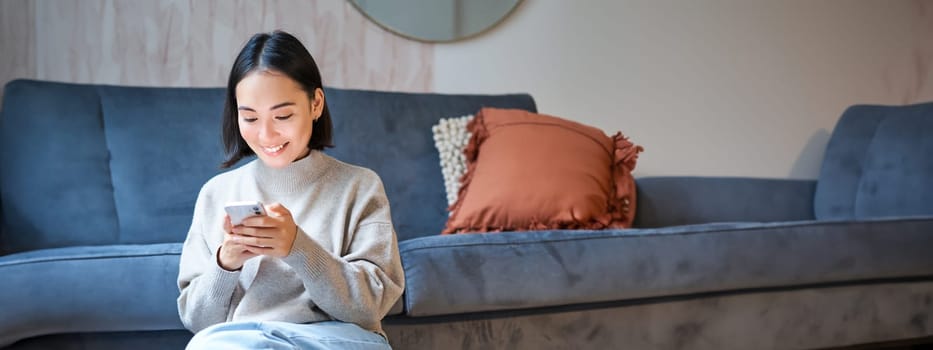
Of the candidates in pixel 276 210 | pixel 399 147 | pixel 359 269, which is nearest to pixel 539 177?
pixel 399 147

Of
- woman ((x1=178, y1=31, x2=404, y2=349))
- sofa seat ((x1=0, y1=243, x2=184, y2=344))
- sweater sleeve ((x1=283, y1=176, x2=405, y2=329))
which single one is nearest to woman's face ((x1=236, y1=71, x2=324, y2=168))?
woman ((x1=178, y1=31, x2=404, y2=349))

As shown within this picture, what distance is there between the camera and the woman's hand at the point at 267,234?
106cm

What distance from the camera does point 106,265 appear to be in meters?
1.58

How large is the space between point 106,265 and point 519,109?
1278 mm

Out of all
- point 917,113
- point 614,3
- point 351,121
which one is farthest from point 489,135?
point 917,113

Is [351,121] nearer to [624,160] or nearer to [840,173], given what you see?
[624,160]

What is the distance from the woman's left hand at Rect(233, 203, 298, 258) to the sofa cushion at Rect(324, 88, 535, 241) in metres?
1.17

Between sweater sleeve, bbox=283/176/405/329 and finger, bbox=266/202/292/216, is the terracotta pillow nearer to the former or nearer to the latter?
sweater sleeve, bbox=283/176/405/329

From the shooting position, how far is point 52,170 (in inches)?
80.0

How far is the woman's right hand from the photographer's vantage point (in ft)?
3.57

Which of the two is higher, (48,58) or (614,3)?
(614,3)

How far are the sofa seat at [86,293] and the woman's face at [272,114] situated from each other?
498mm

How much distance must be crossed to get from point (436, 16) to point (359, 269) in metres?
1.70

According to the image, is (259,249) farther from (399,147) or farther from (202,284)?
(399,147)
